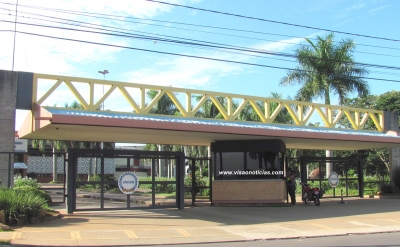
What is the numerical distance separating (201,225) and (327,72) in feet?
70.5

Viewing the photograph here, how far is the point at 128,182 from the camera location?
16.2 metres

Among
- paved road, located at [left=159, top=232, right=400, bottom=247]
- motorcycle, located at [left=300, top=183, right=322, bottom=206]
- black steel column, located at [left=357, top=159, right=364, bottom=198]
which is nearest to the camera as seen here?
paved road, located at [left=159, top=232, right=400, bottom=247]

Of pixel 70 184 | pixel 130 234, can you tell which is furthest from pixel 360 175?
pixel 130 234

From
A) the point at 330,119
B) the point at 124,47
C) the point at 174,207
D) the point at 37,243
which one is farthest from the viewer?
the point at 330,119

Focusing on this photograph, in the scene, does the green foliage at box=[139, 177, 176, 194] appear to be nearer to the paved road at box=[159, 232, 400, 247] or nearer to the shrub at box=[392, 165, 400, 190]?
the paved road at box=[159, 232, 400, 247]

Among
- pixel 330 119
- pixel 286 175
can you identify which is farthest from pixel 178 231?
pixel 330 119

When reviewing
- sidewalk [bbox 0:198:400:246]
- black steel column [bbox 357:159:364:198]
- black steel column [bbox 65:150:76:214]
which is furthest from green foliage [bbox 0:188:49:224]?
black steel column [bbox 357:159:364:198]

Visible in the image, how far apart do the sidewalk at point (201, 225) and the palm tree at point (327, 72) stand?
14402mm

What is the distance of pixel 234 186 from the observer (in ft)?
63.5

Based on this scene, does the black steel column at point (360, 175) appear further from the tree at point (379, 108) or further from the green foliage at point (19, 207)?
the tree at point (379, 108)

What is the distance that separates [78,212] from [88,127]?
3997 mm

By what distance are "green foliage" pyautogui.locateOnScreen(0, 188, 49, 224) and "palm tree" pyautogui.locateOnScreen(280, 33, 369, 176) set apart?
22.6m

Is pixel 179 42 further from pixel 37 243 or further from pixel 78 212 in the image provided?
pixel 37 243

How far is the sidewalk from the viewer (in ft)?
36.1
